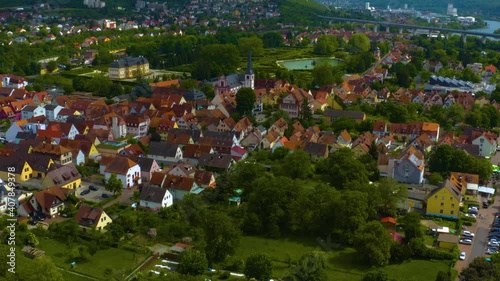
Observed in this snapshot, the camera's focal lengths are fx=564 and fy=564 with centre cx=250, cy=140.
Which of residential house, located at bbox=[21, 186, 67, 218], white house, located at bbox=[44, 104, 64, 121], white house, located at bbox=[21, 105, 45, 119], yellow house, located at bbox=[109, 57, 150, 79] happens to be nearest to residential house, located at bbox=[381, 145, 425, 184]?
residential house, located at bbox=[21, 186, 67, 218]

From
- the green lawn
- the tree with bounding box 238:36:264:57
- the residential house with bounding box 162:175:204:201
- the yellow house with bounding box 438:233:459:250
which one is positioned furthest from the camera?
the tree with bounding box 238:36:264:57

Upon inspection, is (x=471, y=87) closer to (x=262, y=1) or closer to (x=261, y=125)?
(x=261, y=125)

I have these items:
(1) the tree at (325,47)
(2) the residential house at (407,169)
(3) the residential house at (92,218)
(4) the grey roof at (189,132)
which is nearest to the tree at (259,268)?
(3) the residential house at (92,218)

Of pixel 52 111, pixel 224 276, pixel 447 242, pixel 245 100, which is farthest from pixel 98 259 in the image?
pixel 245 100

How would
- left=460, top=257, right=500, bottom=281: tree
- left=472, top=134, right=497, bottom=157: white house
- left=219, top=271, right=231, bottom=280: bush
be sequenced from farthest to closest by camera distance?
left=472, top=134, right=497, bottom=157: white house, left=219, top=271, right=231, bottom=280: bush, left=460, top=257, right=500, bottom=281: tree

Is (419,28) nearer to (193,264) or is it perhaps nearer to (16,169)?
(16,169)

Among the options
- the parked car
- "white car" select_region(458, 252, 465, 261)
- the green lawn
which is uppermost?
the green lawn

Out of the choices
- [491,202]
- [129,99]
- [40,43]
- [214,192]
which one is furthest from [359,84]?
[40,43]

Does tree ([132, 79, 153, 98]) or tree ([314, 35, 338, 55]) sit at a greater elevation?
tree ([132, 79, 153, 98])

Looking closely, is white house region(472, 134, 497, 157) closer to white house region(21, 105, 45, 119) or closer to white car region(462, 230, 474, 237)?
white car region(462, 230, 474, 237)
